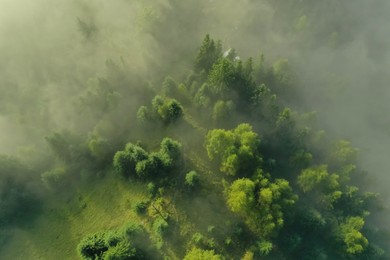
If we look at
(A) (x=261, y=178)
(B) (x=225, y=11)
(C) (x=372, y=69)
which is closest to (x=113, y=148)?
(A) (x=261, y=178)

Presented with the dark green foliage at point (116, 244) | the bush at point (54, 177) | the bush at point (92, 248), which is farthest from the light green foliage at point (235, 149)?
the bush at point (54, 177)

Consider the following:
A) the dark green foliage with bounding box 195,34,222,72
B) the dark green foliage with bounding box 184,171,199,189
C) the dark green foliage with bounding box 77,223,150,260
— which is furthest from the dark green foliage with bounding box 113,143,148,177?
the dark green foliage with bounding box 195,34,222,72

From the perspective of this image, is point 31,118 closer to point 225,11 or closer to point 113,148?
point 113,148

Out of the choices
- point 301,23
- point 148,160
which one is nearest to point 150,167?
point 148,160

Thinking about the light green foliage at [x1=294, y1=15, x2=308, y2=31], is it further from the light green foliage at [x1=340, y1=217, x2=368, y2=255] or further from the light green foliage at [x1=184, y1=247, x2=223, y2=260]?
the light green foliage at [x1=184, y1=247, x2=223, y2=260]

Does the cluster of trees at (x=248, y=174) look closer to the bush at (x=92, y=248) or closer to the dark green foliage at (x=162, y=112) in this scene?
the dark green foliage at (x=162, y=112)
